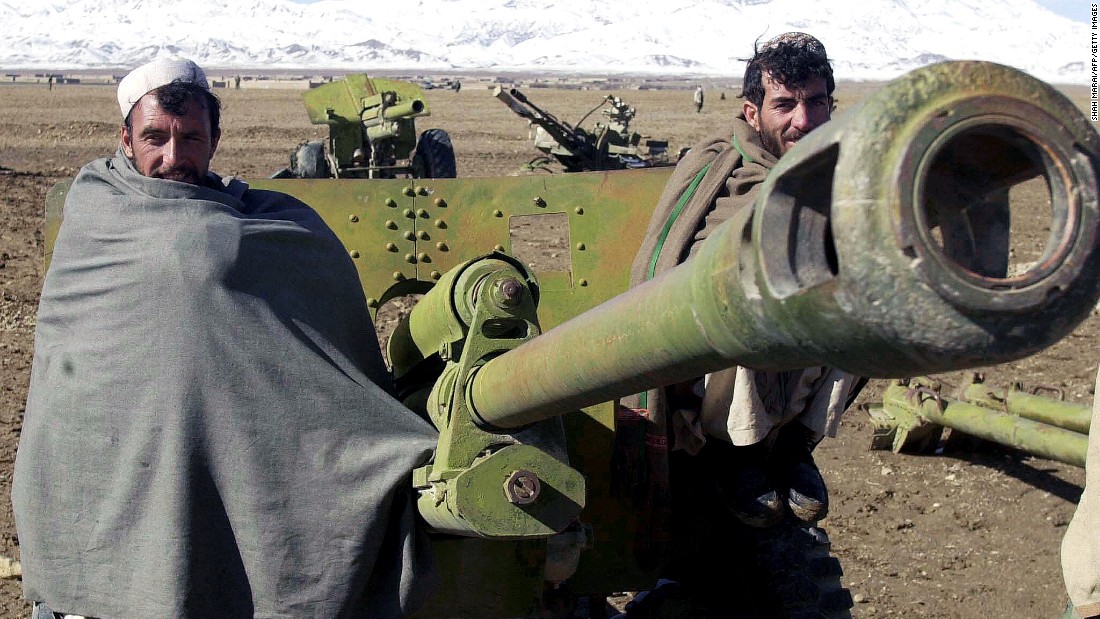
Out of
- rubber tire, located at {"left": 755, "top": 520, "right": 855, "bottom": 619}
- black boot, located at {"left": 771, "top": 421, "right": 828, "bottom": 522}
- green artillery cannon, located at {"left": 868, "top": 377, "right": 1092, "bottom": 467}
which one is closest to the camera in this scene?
black boot, located at {"left": 771, "top": 421, "right": 828, "bottom": 522}

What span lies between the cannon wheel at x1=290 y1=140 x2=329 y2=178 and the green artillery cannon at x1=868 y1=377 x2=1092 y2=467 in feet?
30.1

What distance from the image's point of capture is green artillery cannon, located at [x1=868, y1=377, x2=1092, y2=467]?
6133mm

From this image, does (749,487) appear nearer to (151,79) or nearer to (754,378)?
(754,378)

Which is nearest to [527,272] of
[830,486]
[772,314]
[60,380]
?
[60,380]

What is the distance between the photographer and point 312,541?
286 cm

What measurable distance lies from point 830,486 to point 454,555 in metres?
3.90

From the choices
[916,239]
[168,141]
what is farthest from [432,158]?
[916,239]

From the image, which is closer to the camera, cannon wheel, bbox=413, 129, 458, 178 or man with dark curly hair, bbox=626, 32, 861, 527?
man with dark curly hair, bbox=626, 32, 861, 527

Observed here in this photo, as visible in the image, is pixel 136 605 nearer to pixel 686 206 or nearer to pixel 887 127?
pixel 686 206

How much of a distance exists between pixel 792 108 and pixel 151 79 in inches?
59.1

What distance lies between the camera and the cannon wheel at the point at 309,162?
15332 millimetres

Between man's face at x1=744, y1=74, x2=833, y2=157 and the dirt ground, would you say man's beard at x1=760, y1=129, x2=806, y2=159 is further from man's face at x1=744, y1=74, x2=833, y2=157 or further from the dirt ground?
the dirt ground

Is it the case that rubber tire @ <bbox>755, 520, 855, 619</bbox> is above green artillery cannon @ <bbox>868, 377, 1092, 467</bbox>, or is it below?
above

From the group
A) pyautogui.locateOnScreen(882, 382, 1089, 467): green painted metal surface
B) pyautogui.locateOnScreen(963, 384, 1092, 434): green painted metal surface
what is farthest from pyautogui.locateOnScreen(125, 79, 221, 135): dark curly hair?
pyautogui.locateOnScreen(963, 384, 1092, 434): green painted metal surface
